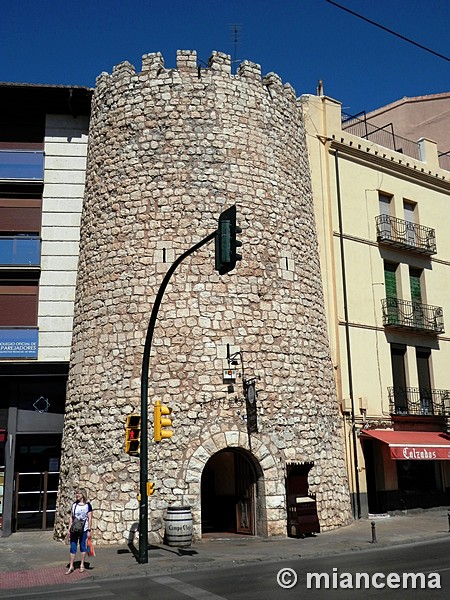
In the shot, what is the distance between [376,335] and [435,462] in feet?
19.0

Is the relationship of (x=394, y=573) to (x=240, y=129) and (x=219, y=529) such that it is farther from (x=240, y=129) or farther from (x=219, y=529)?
(x=240, y=129)

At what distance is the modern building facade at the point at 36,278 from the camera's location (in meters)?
20.5

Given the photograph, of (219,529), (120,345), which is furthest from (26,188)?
(219,529)

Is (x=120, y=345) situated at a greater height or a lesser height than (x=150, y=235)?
lesser

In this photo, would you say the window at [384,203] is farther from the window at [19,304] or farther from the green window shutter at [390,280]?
the window at [19,304]

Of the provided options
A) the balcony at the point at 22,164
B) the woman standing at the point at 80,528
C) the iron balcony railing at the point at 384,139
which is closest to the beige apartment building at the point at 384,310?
the iron balcony railing at the point at 384,139

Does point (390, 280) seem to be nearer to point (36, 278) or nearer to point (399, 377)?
point (399, 377)

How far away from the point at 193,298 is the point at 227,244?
691cm

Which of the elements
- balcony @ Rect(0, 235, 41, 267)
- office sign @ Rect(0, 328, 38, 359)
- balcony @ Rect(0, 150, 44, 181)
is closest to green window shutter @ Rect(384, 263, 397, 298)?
balcony @ Rect(0, 235, 41, 267)

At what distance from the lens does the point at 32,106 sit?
74.3ft

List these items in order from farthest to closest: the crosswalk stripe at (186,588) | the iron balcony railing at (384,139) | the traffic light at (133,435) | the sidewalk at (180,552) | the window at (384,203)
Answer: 1. the iron balcony railing at (384,139)
2. the window at (384,203)
3. the traffic light at (133,435)
4. the sidewalk at (180,552)
5. the crosswalk stripe at (186,588)

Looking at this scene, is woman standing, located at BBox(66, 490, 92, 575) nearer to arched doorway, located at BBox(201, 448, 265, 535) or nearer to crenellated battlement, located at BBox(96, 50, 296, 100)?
arched doorway, located at BBox(201, 448, 265, 535)

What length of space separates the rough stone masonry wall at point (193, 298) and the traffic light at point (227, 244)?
263 inches

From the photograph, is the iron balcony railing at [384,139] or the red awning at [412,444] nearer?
the red awning at [412,444]
